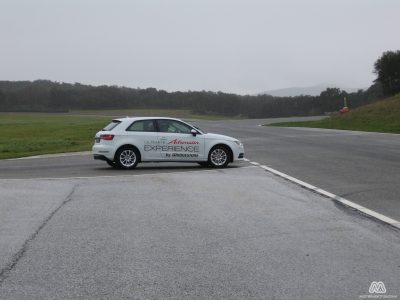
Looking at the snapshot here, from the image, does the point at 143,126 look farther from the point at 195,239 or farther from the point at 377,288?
the point at 377,288

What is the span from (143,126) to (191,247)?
11.0 metres

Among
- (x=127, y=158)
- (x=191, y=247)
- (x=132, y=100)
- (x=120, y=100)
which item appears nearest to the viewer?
(x=191, y=247)

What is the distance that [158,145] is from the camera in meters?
18.0

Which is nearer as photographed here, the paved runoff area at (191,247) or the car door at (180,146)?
the paved runoff area at (191,247)

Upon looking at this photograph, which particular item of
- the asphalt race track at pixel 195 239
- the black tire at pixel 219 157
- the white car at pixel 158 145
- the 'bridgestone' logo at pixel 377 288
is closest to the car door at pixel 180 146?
the white car at pixel 158 145

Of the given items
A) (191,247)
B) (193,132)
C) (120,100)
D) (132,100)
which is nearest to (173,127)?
(193,132)

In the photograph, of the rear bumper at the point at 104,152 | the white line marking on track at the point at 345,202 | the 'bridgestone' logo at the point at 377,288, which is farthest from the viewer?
the rear bumper at the point at 104,152

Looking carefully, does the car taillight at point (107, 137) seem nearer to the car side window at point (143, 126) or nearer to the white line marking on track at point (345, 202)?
the car side window at point (143, 126)

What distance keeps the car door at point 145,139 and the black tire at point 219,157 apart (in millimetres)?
1482

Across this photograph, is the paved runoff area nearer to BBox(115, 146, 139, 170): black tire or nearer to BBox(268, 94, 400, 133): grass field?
BBox(115, 146, 139, 170): black tire

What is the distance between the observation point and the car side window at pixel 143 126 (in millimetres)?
17953

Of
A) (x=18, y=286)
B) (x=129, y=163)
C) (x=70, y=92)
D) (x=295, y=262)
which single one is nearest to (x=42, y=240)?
(x=18, y=286)

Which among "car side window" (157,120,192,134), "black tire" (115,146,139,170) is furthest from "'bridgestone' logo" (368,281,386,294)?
"car side window" (157,120,192,134)

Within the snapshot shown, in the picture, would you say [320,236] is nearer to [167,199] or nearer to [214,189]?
[167,199]
